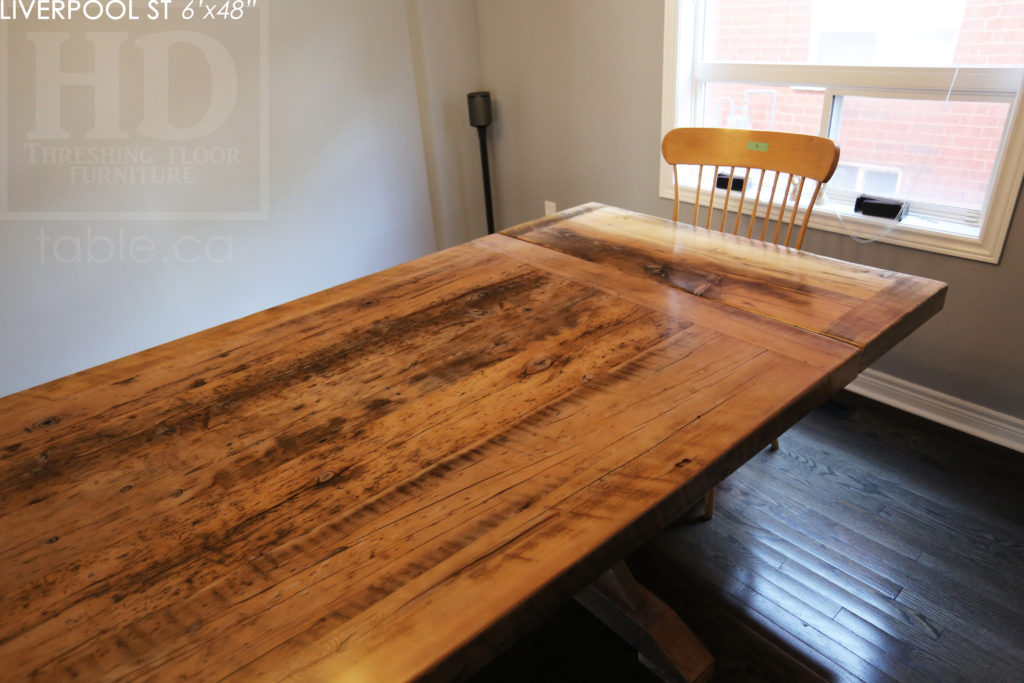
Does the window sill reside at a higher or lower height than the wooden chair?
lower

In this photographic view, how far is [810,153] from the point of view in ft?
5.30

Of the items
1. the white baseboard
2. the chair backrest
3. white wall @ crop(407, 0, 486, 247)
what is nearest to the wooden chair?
the chair backrest

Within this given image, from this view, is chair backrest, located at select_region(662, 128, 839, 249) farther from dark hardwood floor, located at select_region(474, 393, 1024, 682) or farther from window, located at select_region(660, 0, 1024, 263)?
dark hardwood floor, located at select_region(474, 393, 1024, 682)

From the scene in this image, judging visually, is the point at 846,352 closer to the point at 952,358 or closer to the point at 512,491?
the point at 512,491

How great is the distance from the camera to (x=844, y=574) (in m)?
1.59

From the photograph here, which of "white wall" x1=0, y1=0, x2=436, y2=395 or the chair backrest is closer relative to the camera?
the chair backrest

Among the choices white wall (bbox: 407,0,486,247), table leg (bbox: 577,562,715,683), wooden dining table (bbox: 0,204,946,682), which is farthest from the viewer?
white wall (bbox: 407,0,486,247)

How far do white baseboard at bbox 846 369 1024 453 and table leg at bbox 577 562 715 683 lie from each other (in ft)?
4.24

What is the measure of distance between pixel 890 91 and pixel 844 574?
1475 mm

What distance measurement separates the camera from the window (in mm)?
1819

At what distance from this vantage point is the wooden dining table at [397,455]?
0.69 metres

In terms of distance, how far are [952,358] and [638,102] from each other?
1501 millimetres

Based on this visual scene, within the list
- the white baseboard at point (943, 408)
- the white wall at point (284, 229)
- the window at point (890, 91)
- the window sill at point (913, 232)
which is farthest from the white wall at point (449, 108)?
the white baseboard at point (943, 408)

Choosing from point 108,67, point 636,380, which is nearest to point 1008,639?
point 636,380
